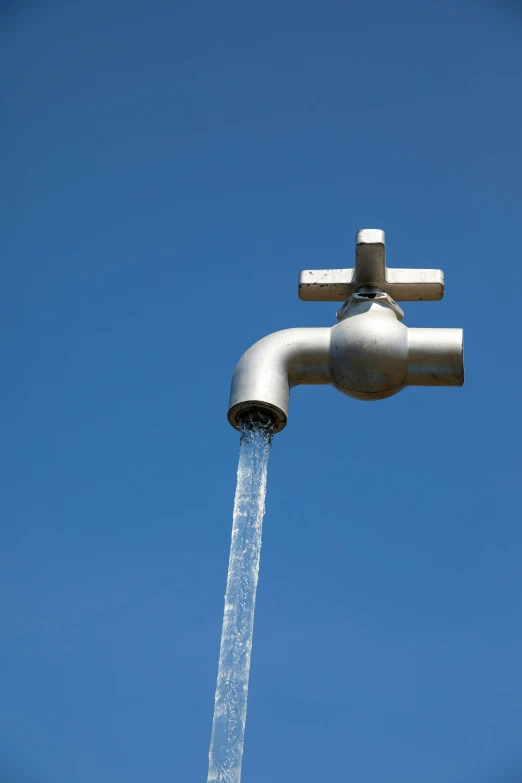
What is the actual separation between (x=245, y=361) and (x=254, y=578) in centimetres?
39

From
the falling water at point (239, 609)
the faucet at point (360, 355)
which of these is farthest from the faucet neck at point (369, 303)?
the falling water at point (239, 609)

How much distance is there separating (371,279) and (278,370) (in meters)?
0.26

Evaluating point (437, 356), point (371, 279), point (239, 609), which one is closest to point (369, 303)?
point (371, 279)

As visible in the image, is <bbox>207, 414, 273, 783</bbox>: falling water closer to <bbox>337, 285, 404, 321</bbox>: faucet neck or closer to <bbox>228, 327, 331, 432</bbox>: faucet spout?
<bbox>228, 327, 331, 432</bbox>: faucet spout

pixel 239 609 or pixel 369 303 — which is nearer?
pixel 239 609

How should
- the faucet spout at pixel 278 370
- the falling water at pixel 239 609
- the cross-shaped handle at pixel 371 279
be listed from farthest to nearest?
1. the cross-shaped handle at pixel 371 279
2. the faucet spout at pixel 278 370
3. the falling water at pixel 239 609

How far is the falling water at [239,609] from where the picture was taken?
4.96 ft

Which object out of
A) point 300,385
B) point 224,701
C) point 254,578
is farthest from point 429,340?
point 224,701

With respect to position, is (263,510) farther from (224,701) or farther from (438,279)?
(438,279)

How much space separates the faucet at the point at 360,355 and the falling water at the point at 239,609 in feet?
0.21

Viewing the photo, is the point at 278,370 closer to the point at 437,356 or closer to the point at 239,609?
the point at 437,356

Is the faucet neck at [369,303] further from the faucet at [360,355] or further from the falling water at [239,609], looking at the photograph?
the falling water at [239,609]

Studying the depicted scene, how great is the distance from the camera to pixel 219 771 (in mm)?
1500

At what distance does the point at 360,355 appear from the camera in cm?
179
